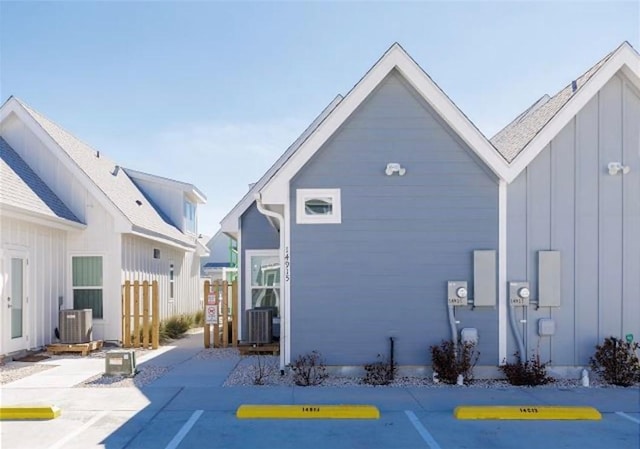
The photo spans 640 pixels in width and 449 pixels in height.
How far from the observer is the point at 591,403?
7562 millimetres

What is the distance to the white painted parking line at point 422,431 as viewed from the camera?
5.83 metres

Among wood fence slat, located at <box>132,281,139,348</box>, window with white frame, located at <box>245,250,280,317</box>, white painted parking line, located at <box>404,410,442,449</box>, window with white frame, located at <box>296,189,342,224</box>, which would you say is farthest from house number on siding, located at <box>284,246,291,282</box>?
wood fence slat, located at <box>132,281,139,348</box>

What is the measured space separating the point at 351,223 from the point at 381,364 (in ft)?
8.41

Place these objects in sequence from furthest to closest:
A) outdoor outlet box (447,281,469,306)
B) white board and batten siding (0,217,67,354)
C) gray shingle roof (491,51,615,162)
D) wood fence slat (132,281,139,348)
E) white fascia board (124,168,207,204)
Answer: white fascia board (124,168,207,204), wood fence slat (132,281,139,348), white board and batten siding (0,217,67,354), gray shingle roof (491,51,615,162), outdoor outlet box (447,281,469,306)

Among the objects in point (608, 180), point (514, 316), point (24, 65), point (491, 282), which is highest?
point (24, 65)

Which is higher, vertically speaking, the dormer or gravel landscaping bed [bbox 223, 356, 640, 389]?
the dormer

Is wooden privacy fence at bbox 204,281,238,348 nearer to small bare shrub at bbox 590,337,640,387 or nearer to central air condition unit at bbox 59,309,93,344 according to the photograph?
central air condition unit at bbox 59,309,93,344

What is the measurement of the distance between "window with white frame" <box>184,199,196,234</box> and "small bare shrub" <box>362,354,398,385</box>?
1361 cm

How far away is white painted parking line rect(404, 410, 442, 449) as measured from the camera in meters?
5.83

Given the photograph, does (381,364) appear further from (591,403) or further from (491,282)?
(591,403)

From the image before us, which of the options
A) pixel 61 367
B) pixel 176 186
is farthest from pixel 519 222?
pixel 176 186

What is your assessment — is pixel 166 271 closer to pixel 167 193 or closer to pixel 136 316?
pixel 167 193

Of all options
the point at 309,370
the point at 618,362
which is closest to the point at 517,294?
the point at 618,362

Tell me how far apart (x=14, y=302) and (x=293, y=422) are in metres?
7.64
